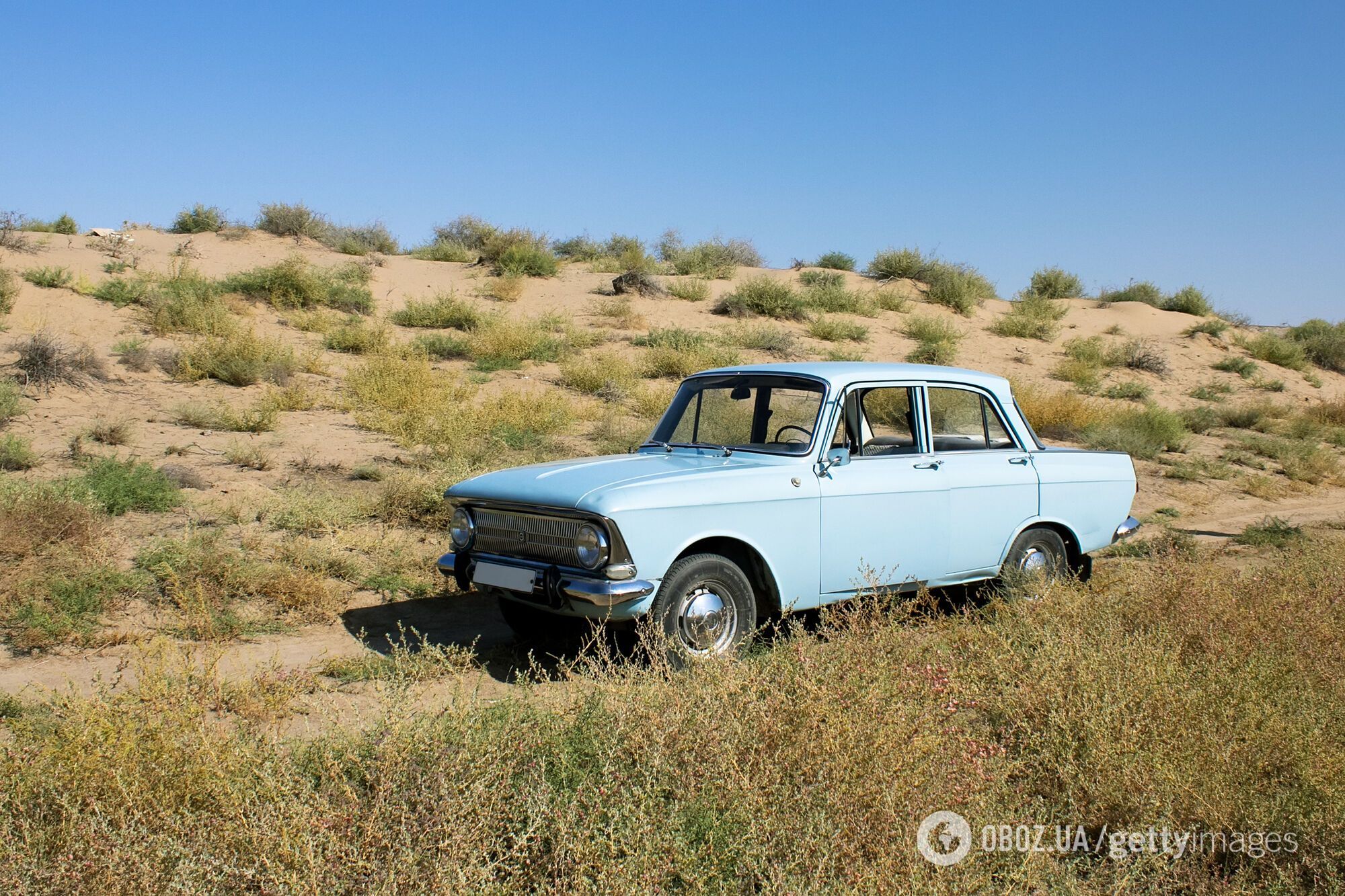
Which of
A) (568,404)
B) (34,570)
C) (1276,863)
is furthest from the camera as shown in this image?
(568,404)

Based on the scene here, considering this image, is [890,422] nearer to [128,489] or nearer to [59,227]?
[128,489]

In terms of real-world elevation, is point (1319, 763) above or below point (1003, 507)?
below

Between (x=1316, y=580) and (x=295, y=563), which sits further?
(x=295, y=563)

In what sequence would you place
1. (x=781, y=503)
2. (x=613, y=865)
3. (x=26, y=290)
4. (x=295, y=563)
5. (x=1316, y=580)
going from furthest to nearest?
(x=26, y=290) < (x=295, y=563) < (x=1316, y=580) < (x=781, y=503) < (x=613, y=865)

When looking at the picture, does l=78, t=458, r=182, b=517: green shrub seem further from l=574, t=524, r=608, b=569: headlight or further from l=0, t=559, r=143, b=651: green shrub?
l=574, t=524, r=608, b=569: headlight

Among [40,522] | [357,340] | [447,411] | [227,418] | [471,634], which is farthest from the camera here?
[357,340]

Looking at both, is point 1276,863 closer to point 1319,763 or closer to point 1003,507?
point 1319,763

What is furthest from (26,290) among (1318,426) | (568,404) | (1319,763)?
(1318,426)

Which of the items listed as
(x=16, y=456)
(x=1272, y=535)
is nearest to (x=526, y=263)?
(x=16, y=456)

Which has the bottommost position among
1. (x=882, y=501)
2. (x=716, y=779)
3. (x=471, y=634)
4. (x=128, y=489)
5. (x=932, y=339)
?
(x=471, y=634)

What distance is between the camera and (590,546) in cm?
505

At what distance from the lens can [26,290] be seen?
16.3 m

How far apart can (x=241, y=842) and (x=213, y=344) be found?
12.9 meters

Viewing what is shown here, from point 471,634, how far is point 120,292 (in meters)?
13.4
